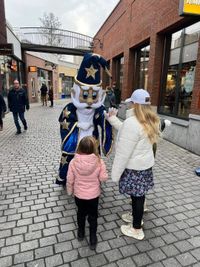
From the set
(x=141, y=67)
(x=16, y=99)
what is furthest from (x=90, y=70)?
(x=141, y=67)

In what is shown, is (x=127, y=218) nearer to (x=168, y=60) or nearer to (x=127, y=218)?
(x=127, y=218)

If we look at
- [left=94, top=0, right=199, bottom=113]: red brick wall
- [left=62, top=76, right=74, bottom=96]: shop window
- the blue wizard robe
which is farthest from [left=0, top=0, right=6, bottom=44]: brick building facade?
[left=62, top=76, right=74, bottom=96]: shop window

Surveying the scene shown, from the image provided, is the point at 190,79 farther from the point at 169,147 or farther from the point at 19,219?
the point at 19,219

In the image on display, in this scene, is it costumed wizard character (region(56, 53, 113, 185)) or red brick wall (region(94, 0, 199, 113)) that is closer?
costumed wizard character (region(56, 53, 113, 185))

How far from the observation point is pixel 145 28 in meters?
9.15

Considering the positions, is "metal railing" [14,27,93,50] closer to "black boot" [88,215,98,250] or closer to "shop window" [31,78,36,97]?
"shop window" [31,78,36,97]

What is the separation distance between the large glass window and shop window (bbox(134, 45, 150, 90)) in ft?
6.24

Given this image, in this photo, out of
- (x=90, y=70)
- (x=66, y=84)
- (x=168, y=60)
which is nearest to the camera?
(x=90, y=70)

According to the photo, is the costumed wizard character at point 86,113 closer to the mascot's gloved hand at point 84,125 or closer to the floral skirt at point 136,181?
the mascot's gloved hand at point 84,125

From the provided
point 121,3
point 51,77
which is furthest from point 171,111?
point 51,77

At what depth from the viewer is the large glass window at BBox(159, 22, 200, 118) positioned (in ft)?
23.0

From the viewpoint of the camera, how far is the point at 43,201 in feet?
11.5

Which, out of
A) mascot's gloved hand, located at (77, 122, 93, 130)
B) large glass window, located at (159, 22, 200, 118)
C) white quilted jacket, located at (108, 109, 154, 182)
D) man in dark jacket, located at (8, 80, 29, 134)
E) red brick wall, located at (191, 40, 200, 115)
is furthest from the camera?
man in dark jacket, located at (8, 80, 29, 134)

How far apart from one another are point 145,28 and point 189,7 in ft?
12.7
